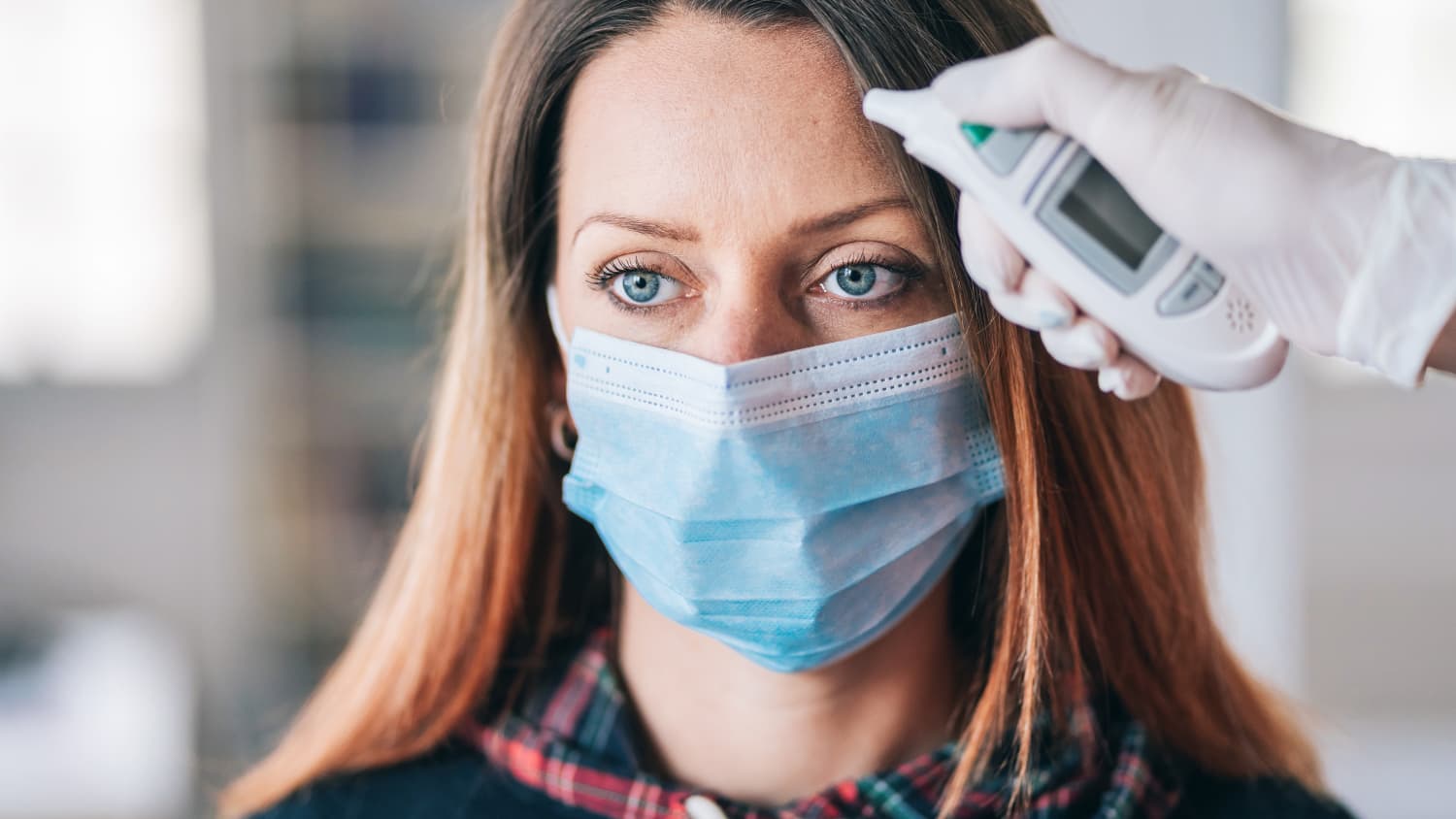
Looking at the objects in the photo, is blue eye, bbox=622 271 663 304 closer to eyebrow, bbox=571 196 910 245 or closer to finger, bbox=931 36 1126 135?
eyebrow, bbox=571 196 910 245

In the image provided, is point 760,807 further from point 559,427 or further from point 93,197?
point 93,197

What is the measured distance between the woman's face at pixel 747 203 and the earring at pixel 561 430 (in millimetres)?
234

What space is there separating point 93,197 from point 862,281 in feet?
13.7

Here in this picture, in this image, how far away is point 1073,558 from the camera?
1.31 m

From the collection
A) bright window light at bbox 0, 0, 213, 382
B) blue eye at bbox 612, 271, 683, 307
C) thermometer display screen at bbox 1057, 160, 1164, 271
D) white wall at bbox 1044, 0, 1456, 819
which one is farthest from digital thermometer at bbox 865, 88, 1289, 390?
bright window light at bbox 0, 0, 213, 382

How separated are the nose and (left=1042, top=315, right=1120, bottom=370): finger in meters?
0.28

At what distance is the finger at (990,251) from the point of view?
90 cm

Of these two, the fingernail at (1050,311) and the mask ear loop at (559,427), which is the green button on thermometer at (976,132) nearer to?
the fingernail at (1050,311)

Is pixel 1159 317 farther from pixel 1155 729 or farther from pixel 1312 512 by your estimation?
pixel 1312 512

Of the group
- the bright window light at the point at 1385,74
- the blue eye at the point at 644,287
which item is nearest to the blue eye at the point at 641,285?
the blue eye at the point at 644,287

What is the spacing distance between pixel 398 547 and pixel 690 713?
0.43 meters

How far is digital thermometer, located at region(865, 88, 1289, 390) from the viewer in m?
0.85

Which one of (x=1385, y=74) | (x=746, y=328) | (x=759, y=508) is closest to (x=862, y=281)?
(x=746, y=328)

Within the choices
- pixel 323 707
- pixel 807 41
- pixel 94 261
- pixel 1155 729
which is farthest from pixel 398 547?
pixel 94 261
